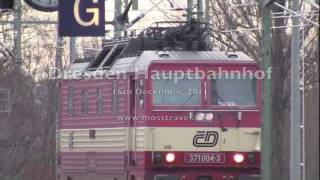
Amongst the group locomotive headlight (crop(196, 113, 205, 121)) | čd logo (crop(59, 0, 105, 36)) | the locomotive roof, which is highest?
čd logo (crop(59, 0, 105, 36))

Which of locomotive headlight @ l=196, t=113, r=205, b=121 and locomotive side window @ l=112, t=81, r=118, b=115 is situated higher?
locomotive side window @ l=112, t=81, r=118, b=115

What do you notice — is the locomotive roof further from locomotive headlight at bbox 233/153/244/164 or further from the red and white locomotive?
locomotive headlight at bbox 233/153/244/164

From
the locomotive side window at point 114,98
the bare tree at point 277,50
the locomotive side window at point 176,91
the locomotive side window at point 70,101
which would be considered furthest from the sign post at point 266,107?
the bare tree at point 277,50

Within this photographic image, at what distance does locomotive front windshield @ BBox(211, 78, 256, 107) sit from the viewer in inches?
889

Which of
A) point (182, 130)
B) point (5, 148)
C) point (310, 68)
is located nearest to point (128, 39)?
point (182, 130)

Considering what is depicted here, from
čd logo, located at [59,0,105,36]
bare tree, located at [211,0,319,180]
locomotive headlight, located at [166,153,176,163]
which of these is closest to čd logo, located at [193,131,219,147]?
locomotive headlight, located at [166,153,176,163]

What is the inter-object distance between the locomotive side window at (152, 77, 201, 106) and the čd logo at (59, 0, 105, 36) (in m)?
4.89

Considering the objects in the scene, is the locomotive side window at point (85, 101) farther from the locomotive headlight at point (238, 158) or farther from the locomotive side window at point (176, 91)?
the locomotive headlight at point (238, 158)

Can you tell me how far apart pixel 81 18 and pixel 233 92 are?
547 cm

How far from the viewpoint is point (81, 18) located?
26844 mm

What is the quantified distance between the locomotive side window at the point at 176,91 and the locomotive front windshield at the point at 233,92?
0.33 m

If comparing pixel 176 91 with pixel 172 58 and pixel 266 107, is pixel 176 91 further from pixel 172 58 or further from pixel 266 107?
pixel 266 107

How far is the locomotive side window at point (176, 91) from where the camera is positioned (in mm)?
22205

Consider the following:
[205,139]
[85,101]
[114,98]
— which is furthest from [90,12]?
[205,139]
